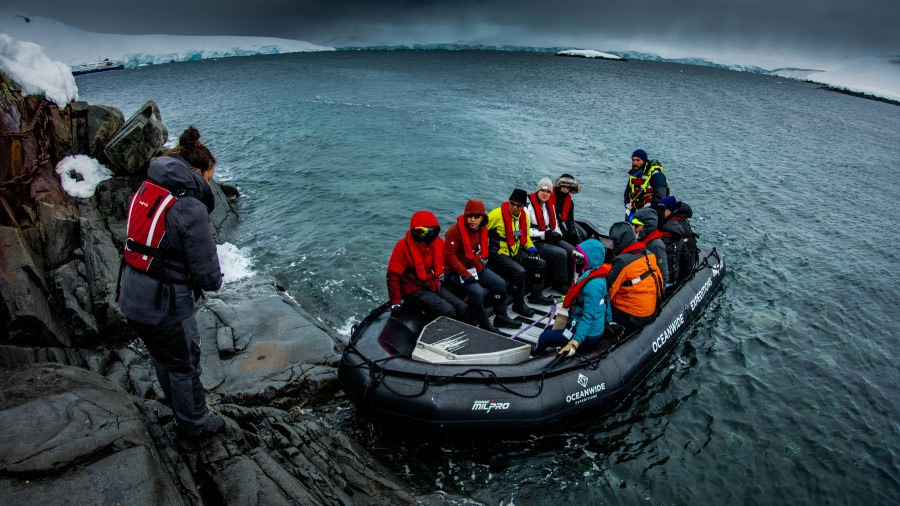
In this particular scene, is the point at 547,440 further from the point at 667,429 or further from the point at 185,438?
the point at 185,438

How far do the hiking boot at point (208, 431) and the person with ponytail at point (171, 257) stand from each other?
46 cm

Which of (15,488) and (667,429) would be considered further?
(667,429)

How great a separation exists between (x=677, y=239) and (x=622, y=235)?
11.0ft

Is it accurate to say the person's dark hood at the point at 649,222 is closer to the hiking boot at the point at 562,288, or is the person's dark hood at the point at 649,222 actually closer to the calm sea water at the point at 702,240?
the hiking boot at the point at 562,288

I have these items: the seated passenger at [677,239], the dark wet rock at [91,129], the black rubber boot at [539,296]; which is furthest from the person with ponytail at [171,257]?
the dark wet rock at [91,129]

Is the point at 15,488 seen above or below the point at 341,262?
above

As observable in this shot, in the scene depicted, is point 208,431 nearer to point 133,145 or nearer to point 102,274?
point 102,274

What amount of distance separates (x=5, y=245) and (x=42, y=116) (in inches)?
169

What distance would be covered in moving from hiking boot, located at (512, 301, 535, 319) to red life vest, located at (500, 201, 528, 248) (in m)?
1.14

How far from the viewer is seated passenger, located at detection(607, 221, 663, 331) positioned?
7055 mm

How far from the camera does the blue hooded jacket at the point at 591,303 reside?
6570 mm

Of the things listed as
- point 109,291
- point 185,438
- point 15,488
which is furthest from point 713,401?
point 109,291

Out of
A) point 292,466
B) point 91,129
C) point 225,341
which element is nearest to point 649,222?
point 292,466

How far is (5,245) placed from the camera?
22.5ft
